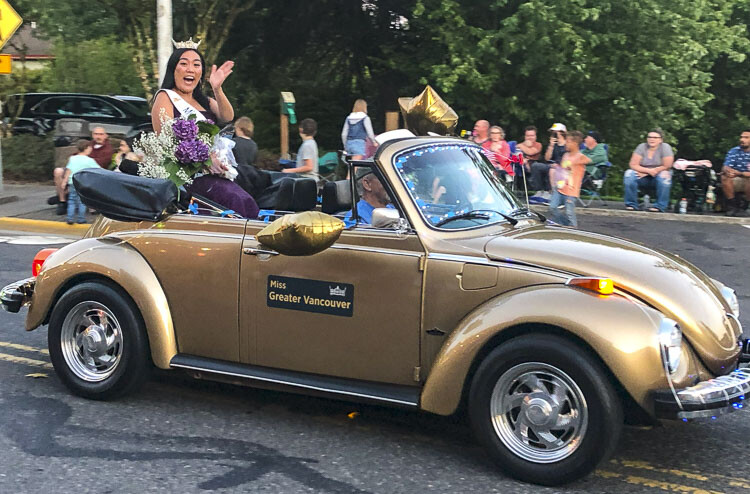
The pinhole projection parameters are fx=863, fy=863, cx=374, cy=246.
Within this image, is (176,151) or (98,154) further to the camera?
(98,154)

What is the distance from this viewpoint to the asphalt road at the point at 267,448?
14.3 feet

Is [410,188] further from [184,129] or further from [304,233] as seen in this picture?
[184,129]

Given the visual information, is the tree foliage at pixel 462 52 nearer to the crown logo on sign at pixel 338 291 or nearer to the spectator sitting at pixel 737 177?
the spectator sitting at pixel 737 177

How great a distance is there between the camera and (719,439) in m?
4.98

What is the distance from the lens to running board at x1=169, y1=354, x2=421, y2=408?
4.69 m

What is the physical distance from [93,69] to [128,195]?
24893 mm

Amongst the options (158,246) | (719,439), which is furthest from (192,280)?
(719,439)

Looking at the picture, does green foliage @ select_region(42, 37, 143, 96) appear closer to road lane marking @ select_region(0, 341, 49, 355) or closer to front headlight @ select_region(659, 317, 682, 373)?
road lane marking @ select_region(0, 341, 49, 355)

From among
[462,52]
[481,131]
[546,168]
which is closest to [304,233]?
[481,131]

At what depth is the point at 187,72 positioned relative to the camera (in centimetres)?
657

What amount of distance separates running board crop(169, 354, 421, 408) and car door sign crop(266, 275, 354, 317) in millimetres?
395

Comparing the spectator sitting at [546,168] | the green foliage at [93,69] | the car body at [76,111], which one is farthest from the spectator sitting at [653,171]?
the green foliage at [93,69]

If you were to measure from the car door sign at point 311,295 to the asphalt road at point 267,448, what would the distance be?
2.48 feet

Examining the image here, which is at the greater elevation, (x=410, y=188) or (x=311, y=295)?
(x=410, y=188)
